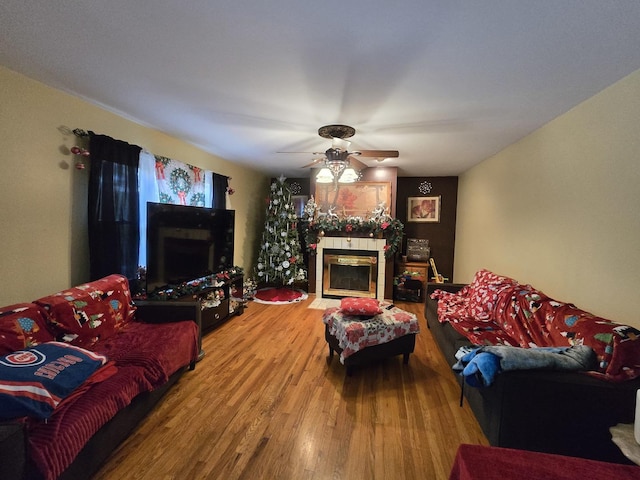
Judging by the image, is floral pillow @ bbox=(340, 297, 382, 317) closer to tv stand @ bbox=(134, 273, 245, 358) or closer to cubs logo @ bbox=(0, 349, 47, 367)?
tv stand @ bbox=(134, 273, 245, 358)

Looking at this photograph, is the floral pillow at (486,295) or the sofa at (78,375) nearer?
the sofa at (78,375)

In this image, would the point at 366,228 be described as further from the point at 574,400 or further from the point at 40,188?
the point at 40,188

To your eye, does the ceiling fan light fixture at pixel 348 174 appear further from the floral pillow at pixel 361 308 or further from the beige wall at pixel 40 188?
the beige wall at pixel 40 188

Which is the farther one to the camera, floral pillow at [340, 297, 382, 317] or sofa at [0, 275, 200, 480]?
floral pillow at [340, 297, 382, 317]

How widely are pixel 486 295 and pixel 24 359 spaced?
11.7 ft

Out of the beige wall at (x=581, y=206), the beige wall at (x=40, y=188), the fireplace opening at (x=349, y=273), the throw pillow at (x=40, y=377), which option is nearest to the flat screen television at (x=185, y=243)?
the beige wall at (x=40, y=188)

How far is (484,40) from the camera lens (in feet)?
4.47

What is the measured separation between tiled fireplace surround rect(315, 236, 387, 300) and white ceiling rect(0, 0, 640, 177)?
244 cm

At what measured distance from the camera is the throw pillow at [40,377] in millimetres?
1130

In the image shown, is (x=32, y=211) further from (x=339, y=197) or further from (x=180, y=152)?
(x=339, y=197)

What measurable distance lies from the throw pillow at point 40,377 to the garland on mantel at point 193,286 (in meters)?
1.25

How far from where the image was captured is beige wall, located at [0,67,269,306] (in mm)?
1829

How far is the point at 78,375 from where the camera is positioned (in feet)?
4.55

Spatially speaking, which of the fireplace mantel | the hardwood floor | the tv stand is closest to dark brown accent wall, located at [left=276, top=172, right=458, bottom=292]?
the fireplace mantel
